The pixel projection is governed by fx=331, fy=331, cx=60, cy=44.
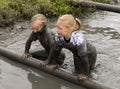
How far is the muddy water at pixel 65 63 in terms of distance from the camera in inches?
205

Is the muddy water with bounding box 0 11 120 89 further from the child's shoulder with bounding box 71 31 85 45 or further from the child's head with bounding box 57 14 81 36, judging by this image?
the child's head with bounding box 57 14 81 36

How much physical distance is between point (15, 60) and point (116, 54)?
1899mm

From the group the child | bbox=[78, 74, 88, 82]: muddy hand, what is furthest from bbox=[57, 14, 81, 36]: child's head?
bbox=[78, 74, 88, 82]: muddy hand

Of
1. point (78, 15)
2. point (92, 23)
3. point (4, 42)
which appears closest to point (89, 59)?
point (4, 42)

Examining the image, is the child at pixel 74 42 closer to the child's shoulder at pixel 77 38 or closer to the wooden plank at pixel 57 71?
the child's shoulder at pixel 77 38

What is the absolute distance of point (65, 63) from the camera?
5.85 meters

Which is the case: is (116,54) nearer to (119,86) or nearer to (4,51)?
(119,86)

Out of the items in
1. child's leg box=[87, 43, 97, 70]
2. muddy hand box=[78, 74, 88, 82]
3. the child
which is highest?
the child

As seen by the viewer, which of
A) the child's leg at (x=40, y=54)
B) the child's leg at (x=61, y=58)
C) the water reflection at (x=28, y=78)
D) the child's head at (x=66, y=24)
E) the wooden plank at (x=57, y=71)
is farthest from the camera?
the child's leg at (x=40, y=54)

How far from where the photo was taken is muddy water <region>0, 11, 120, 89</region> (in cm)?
521

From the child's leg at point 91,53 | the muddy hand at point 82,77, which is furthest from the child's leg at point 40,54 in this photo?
the muddy hand at point 82,77

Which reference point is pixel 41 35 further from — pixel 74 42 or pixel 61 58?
pixel 74 42

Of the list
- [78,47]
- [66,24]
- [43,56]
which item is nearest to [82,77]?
[78,47]

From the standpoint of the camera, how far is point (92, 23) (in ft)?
27.4
